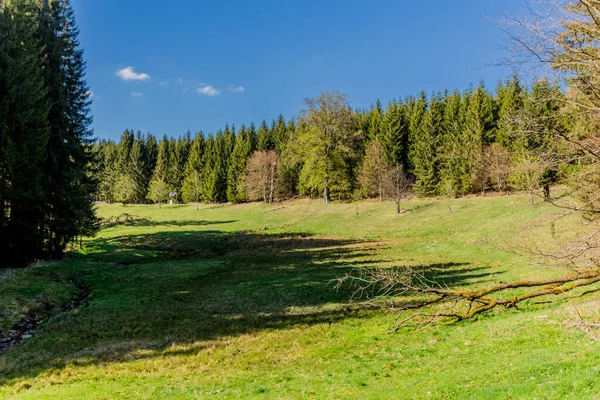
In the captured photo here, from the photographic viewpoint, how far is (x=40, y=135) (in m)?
25.0

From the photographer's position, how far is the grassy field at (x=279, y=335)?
8.76m

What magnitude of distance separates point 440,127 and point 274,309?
63.6m

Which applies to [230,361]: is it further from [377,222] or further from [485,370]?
[377,222]

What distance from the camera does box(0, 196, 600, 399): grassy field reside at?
28.7 ft

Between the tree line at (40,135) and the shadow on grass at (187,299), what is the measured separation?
149 inches

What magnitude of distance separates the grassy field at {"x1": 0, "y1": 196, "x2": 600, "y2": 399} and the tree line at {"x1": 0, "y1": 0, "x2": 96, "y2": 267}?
321 cm

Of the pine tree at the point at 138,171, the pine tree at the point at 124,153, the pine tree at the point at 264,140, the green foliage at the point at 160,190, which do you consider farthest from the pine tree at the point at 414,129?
the pine tree at the point at 124,153

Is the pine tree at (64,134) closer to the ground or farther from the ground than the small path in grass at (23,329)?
farther from the ground

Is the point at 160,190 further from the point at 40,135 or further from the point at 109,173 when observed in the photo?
the point at 40,135

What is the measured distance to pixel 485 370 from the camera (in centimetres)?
842

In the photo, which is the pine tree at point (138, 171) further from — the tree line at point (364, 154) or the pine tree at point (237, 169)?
the pine tree at point (237, 169)

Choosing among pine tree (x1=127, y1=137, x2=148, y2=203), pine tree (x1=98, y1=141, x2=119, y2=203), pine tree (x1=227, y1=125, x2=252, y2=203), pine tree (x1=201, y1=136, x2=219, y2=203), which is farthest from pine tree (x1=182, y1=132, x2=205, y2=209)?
pine tree (x1=98, y1=141, x2=119, y2=203)

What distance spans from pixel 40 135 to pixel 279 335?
22.3m

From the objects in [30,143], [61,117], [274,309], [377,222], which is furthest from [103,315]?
[377,222]
